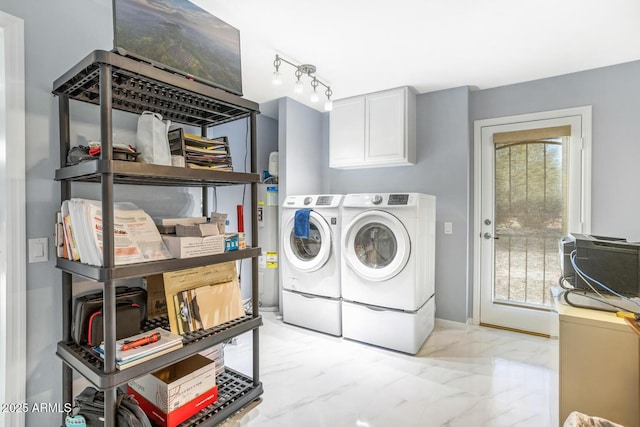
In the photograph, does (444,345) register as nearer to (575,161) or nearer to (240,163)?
(575,161)

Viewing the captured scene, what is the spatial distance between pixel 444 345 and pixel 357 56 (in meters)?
2.53

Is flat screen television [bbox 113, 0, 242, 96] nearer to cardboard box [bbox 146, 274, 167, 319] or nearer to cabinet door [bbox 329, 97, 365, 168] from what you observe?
cardboard box [bbox 146, 274, 167, 319]

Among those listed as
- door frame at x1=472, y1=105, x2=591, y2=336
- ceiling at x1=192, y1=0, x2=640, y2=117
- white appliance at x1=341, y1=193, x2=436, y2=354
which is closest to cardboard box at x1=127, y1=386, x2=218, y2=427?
white appliance at x1=341, y1=193, x2=436, y2=354

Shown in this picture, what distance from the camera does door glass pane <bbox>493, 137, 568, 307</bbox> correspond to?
288 cm

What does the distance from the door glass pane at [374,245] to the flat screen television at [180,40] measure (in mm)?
1619

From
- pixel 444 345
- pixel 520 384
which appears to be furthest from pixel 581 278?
pixel 444 345

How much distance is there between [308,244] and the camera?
317 centimetres

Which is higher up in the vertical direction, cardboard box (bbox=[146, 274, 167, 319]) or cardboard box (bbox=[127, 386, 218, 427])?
cardboard box (bbox=[146, 274, 167, 319])

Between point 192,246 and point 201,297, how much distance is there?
297 millimetres

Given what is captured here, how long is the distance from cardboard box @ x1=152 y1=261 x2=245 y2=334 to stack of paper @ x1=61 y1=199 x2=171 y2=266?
0.17m

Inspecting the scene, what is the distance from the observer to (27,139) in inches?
55.2

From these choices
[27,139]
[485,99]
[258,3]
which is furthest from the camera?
[485,99]

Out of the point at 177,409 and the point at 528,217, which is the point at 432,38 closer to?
the point at 528,217

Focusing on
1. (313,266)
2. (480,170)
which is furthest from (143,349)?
(480,170)
